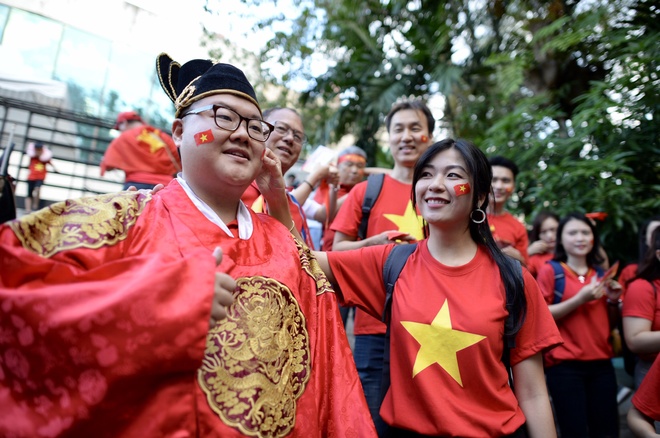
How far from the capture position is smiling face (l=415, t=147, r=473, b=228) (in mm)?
2184

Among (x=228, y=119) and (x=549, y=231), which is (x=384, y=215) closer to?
(x=228, y=119)

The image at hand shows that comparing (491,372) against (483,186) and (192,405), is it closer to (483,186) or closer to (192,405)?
(483,186)

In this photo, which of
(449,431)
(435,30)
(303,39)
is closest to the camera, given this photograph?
(449,431)

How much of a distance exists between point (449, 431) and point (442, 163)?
1157 mm

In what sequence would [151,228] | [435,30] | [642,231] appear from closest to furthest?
1. [151,228]
2. [642,231]
3. [435,30]

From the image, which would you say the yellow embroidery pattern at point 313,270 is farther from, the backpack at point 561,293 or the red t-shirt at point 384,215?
the backpack at point 561,293

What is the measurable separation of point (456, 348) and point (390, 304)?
0.36 meters

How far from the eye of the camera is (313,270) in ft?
6.50

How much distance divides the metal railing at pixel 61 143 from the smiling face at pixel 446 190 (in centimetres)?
947

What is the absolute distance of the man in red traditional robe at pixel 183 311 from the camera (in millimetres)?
1258

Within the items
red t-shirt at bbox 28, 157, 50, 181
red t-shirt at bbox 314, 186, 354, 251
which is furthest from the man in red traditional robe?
red t-shirt at bbox 28, 157, 50, 181

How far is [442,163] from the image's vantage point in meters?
2.27

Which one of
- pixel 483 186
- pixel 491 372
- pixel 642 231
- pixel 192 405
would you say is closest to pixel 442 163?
pixel 483 186

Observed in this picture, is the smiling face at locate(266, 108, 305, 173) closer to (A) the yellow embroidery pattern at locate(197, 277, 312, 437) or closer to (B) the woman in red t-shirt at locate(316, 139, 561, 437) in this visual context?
(B) the woman in red t-shirt at locate(316, 139, 561, 437)
